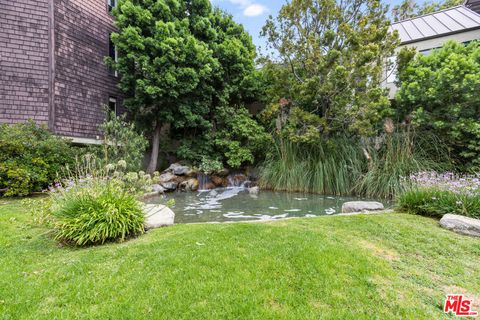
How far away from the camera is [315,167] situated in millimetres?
8250

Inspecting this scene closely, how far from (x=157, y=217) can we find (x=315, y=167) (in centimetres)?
587

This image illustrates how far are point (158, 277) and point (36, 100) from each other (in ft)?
30.0

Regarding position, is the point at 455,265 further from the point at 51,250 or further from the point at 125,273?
the point at 51,250

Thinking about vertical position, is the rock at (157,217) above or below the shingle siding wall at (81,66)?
below

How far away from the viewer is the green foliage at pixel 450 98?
6.57 metres

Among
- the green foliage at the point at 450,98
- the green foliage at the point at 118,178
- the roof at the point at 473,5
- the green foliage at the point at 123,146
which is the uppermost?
the roof at the point at 473,5

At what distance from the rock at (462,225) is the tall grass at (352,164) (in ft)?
8.48

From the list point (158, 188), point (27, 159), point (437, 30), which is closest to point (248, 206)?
point (158, 188)

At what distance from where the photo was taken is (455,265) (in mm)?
2656

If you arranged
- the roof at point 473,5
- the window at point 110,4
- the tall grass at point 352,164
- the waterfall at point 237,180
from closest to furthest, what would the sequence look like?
the tall grass at point 352,164
the waterfall at point 237,180
the window at point 110,4
the roof at point 473,5

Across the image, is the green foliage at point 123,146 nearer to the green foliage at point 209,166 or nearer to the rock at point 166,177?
the rock at point 166,177

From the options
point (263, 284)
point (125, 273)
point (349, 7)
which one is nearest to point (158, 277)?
point (125, 273)

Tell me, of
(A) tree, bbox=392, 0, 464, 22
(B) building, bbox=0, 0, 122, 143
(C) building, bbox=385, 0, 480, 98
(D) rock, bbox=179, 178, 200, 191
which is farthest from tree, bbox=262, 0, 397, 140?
(A) tree, bbox=392, 0, 464, 22

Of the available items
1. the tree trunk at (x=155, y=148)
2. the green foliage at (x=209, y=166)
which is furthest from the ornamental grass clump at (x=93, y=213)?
the tree trunk at (x=155, y=148)
